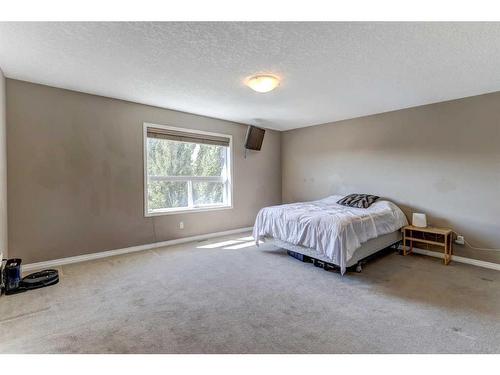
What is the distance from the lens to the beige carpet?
1.76 metres

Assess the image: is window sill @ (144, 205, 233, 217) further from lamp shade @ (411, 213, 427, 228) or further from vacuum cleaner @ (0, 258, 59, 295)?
lamp shade @ (411, 213, 427, 228)

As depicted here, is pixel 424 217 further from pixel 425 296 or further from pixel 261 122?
pixel 261 122

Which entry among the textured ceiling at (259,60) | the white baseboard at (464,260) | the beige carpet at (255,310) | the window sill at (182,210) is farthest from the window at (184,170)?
the white baseboard at (464,260)

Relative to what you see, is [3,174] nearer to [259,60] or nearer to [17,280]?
[17,280]

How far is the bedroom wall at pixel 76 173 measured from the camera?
308cm

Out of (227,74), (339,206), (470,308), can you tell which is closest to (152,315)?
(227,74)

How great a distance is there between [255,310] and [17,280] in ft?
8.21

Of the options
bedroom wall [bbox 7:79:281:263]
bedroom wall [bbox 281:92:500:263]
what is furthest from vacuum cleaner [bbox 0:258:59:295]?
bedroom wall [bbox 281:92:500:263]

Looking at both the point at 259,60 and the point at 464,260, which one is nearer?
the point at 259,60

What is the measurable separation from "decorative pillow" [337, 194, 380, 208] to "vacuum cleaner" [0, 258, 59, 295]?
4.23 m

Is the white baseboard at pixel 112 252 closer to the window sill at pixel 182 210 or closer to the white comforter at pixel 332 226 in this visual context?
the window sill at pixel 182 210

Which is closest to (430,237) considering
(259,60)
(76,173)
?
(259,60)

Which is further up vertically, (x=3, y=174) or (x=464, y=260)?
(x=3, y=174)

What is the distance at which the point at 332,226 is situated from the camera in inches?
118
